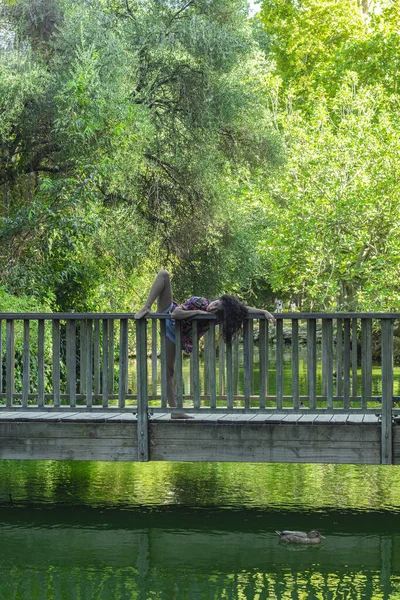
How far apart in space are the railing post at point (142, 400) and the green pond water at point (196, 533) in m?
0.90

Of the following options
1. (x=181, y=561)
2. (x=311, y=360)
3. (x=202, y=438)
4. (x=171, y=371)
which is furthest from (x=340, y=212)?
(x=181, y=561)

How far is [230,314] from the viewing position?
32.1 feet

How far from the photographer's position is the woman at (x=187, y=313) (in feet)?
32.2

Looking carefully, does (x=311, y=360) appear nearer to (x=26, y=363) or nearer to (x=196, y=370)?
(x=196, y=370)

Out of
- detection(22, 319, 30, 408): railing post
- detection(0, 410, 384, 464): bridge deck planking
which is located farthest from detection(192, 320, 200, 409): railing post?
detection(22, 319, 30, 408): railing post

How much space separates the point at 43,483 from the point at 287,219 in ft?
60.8

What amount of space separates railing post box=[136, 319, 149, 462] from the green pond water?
0.90 m

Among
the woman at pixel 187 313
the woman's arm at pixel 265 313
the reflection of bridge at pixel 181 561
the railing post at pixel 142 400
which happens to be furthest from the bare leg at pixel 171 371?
the reflection of bridge at pixel 181 561

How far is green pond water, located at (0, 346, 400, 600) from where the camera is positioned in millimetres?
8570

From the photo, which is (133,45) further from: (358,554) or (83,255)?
(358,554)

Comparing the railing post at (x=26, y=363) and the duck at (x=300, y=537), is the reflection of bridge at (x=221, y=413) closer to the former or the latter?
the railing post at (x=26, y=363)

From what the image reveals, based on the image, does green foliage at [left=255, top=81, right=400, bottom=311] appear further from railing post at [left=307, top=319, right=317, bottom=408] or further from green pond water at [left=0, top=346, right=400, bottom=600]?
railing post at [left=307, top=319, right=317, bottom=408]

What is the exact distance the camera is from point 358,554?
9.44 meters

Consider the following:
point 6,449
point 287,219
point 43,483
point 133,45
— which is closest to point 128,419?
point 6,449
